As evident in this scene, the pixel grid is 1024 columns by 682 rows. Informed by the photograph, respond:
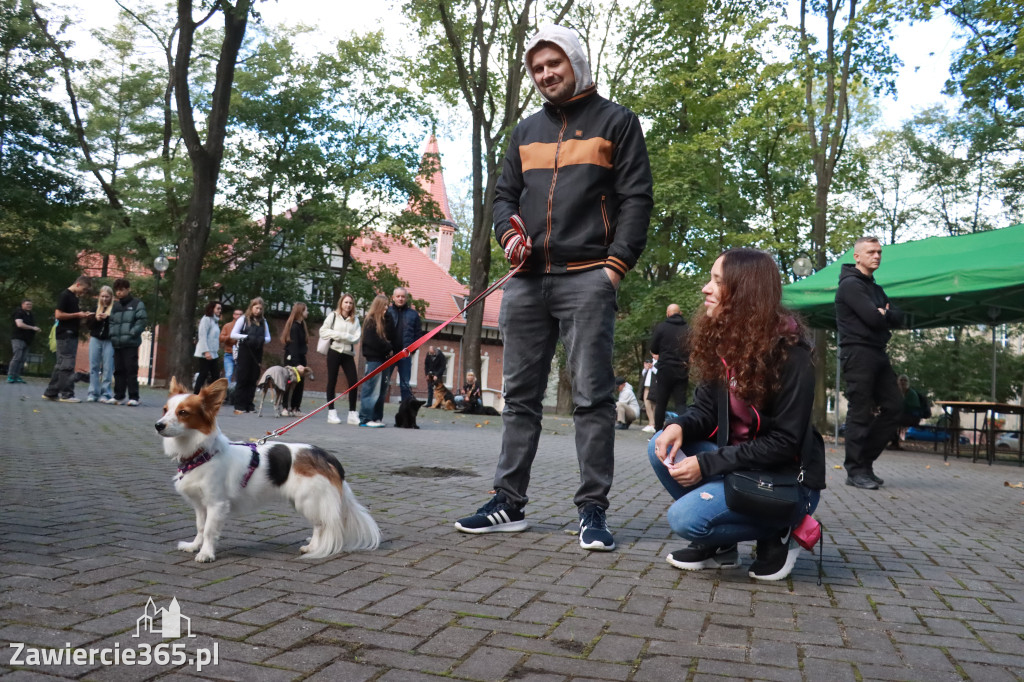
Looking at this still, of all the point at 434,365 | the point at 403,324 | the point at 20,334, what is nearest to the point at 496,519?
the point at 403,324

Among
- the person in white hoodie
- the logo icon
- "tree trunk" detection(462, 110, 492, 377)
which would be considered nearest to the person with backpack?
the person in white hoodie

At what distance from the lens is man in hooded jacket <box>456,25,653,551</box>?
4395 millimetres

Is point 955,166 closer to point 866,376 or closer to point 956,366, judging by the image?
point 956,366

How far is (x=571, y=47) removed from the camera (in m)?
4.45

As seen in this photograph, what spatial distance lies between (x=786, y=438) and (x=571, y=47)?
2.31 m

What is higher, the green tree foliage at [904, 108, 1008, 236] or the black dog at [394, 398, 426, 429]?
the green tree foliage at [904, 108, 1008, 236]

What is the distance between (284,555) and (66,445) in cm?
509

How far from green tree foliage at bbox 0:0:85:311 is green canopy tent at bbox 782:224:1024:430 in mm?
26831

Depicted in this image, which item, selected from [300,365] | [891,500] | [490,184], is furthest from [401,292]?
[490,184]

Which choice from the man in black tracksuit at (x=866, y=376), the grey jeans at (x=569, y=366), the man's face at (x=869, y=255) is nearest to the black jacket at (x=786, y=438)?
the grey jeans at (x=569, y=366)

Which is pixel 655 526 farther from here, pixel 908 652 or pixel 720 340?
pixel 908 652

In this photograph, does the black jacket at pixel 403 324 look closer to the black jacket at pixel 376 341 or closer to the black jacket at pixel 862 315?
the black jacket at pixel 376 341

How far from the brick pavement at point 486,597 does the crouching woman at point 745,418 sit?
234 mm

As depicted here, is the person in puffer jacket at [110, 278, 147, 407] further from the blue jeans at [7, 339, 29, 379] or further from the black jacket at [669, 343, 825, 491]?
the black jacket at [669, 343, 825, 491]
